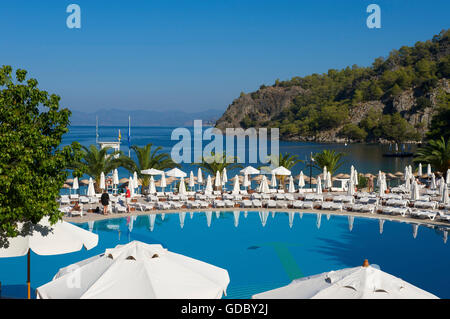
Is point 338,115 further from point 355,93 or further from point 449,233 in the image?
point 449,233

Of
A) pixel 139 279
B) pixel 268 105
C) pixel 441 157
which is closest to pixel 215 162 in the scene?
pixel 441 157

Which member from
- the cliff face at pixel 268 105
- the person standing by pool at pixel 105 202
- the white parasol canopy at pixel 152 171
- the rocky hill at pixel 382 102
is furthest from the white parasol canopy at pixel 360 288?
the cliff face at pixel 268 105

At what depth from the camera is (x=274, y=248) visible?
16188 millimetres

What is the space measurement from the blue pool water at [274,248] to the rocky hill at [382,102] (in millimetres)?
85995

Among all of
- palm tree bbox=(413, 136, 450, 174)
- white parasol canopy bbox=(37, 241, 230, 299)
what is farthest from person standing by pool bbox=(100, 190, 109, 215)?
palm tree bbox=(413, 136, 450, 174)

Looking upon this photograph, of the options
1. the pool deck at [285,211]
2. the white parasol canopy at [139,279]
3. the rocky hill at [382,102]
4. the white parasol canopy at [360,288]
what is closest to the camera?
the white parasol canopy at [360,288]

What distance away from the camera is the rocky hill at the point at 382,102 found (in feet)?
379

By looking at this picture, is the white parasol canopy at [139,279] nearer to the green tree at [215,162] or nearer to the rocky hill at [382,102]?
the green tree at [215,162]

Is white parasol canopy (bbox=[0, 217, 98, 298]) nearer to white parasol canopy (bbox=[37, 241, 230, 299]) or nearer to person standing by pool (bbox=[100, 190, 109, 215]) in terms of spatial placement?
white parasol canopy (bbox=[37, 241, 230, 299])

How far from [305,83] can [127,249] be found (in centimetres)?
19695

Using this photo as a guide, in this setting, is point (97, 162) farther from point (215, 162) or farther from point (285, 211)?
point (285, 211)

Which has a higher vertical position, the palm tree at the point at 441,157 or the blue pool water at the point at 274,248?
the palm tree at the point at 441,157

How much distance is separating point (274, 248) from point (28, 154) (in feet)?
33.3
